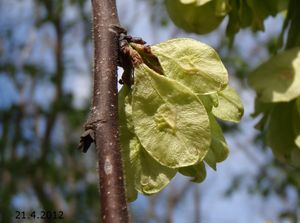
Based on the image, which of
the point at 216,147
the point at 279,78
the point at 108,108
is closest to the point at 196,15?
the point at 279,78

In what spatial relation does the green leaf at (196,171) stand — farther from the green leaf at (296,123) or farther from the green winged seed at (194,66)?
the green leaf at (296,123)

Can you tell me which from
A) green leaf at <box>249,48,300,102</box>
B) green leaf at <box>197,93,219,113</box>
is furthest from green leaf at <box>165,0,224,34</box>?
green leaf at <box>197,93,219,113</box>

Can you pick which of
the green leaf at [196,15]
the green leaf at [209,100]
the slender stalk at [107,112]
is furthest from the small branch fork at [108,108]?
the green leaf at [196,15]

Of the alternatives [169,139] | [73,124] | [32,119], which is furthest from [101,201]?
[32,119]

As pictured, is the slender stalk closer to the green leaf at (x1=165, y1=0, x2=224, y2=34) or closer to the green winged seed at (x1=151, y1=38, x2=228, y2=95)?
the green winged seed at (x1=151, y1=38, x2=228, y2=95)

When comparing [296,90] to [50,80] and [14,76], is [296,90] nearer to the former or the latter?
[50,80]
